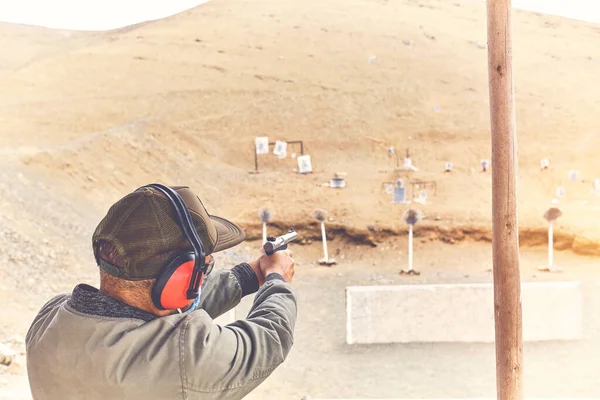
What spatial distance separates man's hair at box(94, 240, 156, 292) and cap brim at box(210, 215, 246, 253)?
0.69ft

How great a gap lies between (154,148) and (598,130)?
1019cm

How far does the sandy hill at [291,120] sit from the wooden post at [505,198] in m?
5.74

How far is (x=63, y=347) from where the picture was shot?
116cm

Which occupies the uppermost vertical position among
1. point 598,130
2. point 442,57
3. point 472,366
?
point 442,57

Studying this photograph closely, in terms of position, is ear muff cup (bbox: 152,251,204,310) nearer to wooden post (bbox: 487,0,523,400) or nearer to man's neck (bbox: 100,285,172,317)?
man's neck (bbox: 100,285,172,317)

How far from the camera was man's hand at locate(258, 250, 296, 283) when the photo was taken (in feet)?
4.96

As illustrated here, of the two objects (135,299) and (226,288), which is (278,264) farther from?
(135,299)

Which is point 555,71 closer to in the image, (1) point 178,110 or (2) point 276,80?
(2) point 276,80

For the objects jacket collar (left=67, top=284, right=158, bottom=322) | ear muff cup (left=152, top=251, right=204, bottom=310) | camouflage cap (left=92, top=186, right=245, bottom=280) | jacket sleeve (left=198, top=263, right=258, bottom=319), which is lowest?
jacket sleeve (left=198, top=263, right=258, bottom=319)

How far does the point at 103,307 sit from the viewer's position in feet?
3.85

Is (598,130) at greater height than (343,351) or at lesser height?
greater

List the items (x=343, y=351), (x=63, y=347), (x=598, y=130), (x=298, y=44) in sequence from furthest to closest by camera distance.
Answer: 1. (x=298, y=44)
2. (x=598, y=130)
3. (x=343, y=351)
4. (x=63, y=347)

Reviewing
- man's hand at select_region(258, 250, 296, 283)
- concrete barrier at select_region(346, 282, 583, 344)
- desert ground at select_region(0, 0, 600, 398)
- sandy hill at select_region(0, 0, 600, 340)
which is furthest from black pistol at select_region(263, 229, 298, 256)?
sandy hill at select_region(0, 0, 600, 340)

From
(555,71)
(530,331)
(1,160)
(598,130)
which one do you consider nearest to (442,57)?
(555,71)
